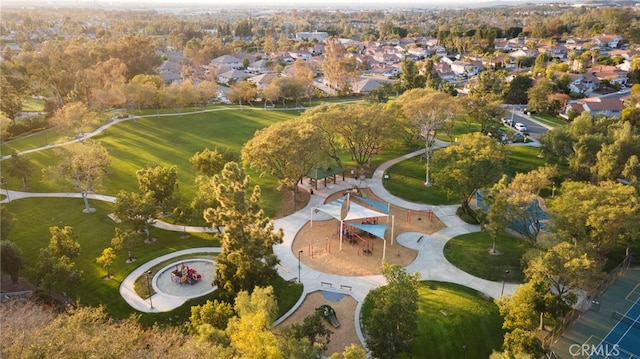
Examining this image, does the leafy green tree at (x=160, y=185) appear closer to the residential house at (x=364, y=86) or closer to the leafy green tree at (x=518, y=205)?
the leafy green tree at (x=518, y=205)

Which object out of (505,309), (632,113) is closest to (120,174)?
(505,309)

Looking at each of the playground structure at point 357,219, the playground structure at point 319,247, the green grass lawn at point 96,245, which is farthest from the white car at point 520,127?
the green grass lawn at point 96,245

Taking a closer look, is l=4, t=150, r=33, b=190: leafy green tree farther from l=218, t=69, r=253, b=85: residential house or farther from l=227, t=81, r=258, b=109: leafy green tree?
l=218, t=69, r=253, b=85: residential house

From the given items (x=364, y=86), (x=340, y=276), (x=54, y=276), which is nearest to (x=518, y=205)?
(x=340, y=276)

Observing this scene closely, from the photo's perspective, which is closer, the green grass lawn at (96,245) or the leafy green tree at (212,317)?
the leafy green tree at (212,317)

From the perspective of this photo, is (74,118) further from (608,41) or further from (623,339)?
(608,41)
